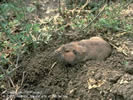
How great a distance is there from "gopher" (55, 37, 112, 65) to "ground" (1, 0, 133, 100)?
0.08 m

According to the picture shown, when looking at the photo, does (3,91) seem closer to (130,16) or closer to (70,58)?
(70,58)

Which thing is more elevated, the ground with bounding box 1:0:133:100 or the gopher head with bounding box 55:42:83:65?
the gopher head with bounding box 55:42:83:65

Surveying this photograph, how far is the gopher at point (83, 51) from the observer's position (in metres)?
3.43

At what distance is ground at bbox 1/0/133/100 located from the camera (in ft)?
9.70

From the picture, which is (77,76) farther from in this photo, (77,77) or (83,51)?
(83,51)

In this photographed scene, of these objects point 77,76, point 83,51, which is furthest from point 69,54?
point 77,76

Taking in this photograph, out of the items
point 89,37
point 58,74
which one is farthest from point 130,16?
point 58,74

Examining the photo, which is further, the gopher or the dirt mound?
the gopher

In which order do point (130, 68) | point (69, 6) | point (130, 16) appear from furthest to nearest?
point (69, 6)
point (130, 16)
point (130, 68)

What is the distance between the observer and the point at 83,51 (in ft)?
11.5

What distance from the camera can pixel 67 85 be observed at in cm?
326

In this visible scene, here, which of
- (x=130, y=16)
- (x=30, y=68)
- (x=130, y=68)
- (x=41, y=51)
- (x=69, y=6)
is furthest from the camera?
(x=69, y=6)

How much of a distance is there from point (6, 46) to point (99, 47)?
4.48ft

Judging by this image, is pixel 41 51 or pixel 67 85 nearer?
pixel 67 85
